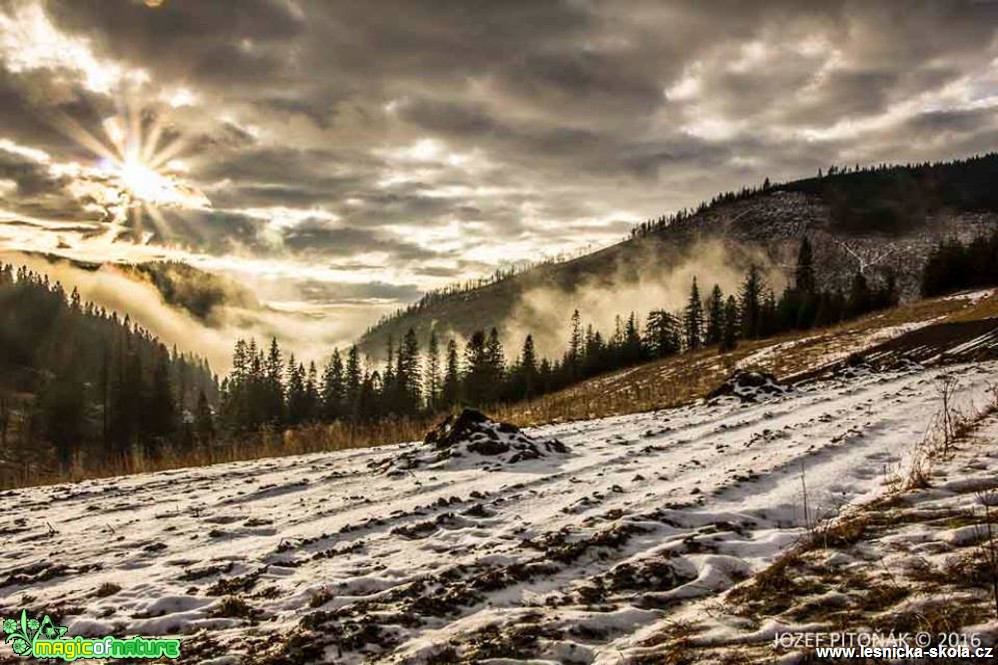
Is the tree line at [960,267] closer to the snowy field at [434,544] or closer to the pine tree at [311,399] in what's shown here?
the snowy field at [434,544]

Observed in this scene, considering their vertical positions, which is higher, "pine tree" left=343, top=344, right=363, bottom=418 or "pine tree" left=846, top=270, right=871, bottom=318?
"pine tree" left=846, top=270, right=871, bottom=318

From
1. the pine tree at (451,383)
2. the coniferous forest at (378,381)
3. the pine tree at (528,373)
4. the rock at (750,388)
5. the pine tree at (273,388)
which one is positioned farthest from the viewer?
the pine tree at (528,373)

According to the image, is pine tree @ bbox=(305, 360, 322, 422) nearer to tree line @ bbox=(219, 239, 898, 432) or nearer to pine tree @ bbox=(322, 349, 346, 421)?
tree line @ bbox=(219, 239, 898, 432)

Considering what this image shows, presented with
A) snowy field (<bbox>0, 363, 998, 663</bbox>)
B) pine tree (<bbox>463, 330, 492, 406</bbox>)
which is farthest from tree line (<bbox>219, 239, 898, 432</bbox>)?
snowy field (<bbox>0, 363, 998, 663</bbox>)

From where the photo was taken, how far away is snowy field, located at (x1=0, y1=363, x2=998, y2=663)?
4.90 m

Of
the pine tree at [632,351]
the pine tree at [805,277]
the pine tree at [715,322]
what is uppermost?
the pine tree at [805,277]

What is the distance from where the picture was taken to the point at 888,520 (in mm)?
6219

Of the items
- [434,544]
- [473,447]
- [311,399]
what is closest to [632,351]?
[311,399]

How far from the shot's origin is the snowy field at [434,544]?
490 cm

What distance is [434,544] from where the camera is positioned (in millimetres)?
7266

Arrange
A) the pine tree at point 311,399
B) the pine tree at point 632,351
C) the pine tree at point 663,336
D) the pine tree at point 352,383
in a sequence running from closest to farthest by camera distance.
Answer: the pine tree at point 352,383, the pine tree at point 311,399, the pine tree at point 632,351, the pine tree at point 663,336

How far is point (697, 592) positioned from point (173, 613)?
488 cm

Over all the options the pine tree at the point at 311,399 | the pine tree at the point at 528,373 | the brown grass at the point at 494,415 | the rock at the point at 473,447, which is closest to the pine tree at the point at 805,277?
the brown grass at the point at 494,415

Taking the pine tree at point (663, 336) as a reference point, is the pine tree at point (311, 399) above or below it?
below
